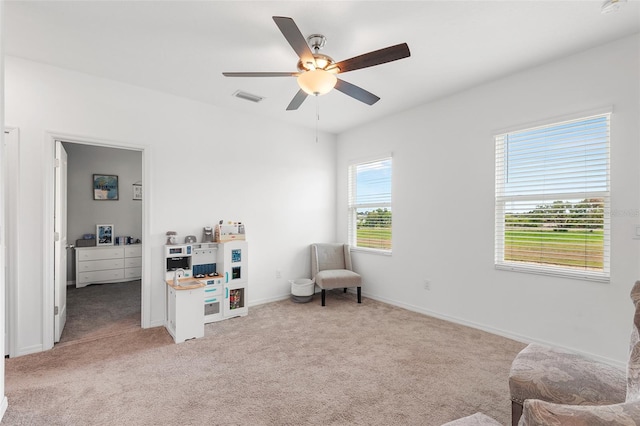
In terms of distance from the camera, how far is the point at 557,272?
9.49 feet

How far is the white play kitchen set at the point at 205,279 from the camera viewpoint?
3.15m

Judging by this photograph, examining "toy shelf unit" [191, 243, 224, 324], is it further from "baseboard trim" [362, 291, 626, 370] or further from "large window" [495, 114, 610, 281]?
"large window" [495, 114, 610, 281]

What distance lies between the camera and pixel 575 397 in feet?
4.66

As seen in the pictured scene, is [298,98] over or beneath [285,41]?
A: beneath

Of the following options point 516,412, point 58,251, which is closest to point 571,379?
point 516,412

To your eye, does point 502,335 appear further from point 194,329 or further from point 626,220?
point 194,329

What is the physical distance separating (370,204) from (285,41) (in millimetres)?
2823

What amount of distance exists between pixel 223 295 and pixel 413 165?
2998mm

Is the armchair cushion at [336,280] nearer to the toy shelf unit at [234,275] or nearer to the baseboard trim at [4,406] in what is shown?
the toy shelf unit at [234,275]

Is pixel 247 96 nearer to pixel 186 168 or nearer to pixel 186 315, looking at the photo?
pixel 186 168

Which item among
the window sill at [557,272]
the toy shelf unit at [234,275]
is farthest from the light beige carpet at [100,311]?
the window sill at [557,272]

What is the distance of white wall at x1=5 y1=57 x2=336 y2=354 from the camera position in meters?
2.87

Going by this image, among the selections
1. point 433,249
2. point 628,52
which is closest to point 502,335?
point 433,249

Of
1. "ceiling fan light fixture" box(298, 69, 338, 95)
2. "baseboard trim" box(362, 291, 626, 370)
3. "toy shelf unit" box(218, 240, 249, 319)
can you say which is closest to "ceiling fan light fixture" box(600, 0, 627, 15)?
"ceiling fan light fixture" box(298, 69, 338, 95)
